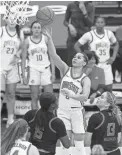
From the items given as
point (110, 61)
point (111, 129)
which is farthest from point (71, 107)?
point (110, 61)

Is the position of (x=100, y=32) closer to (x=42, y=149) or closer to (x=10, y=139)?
(x=42, y=149)

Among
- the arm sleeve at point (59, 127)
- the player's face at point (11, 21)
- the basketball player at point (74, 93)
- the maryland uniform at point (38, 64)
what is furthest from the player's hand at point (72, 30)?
the arm sleeve at point (59, 127)

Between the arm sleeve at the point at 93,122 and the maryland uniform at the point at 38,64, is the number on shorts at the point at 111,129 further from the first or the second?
the maryland uniform at the point at 38,64

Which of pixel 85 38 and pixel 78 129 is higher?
pixel 85 38

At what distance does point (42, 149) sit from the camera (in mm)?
6750

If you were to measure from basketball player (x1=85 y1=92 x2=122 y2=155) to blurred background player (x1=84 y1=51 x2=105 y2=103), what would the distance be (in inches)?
139

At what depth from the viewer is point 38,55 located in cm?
1042

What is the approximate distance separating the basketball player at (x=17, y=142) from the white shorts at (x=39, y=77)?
4374mm

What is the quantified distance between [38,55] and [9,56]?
530 mm

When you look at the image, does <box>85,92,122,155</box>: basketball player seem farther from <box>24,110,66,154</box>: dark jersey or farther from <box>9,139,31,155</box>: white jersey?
<box>9,139,31,155</box>: white jersey

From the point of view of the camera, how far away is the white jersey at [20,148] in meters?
5.87

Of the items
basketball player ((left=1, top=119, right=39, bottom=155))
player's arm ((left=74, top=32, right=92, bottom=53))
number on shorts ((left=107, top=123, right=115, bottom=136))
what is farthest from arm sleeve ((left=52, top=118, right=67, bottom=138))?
player's arm ((left=74, top=32, right=92, bottom=53))

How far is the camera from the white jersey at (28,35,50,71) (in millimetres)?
10406

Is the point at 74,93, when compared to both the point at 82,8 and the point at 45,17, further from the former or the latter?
the point at 82,8
